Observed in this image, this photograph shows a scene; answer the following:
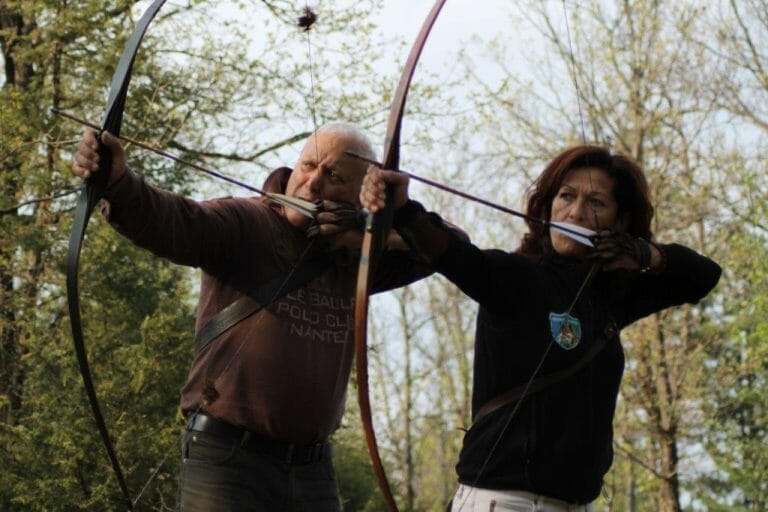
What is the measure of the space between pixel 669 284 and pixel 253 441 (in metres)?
1.09

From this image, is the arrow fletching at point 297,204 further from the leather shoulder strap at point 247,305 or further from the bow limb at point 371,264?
the bow limb at point 371,264

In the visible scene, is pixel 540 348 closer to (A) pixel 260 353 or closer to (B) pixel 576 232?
(B) pixel 576 232

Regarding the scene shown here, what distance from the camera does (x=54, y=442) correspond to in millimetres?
5164

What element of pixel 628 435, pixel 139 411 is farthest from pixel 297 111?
pixel 628 435

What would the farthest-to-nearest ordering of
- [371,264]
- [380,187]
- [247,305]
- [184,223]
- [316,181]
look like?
[316,181] < [247,305] < [184,223] < [371,264] < [380,187]

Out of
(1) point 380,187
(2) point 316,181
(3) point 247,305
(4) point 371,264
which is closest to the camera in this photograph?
(1) point 380,187

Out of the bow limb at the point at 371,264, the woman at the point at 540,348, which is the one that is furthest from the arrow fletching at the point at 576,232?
the bow limb at the point at 371,264

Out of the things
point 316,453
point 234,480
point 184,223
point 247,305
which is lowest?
point 234,480

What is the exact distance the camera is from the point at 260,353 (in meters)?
2.76

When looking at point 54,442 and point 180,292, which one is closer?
point 54,442

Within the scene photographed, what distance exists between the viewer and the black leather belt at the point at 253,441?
8.97ft

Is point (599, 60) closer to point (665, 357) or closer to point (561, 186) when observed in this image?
point (665, 357)

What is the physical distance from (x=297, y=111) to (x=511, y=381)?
18.3 feet

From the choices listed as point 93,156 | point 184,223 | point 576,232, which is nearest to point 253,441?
point 184,223
